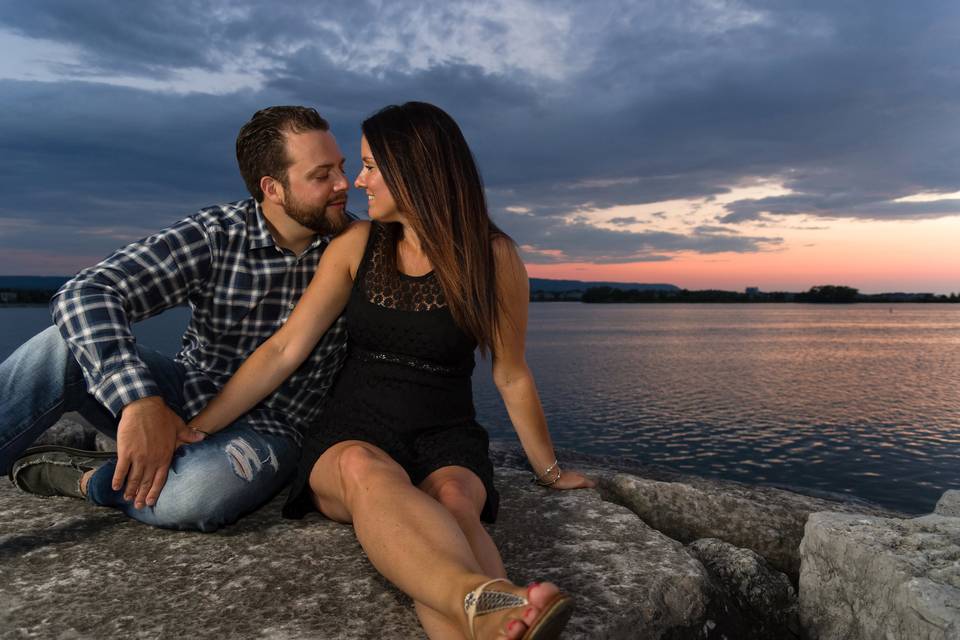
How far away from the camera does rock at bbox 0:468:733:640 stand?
8.29 feet

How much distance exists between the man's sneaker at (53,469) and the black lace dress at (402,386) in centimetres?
133

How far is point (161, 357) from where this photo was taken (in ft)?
12.6

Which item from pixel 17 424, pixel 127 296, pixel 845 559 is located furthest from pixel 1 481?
pixel 845 559

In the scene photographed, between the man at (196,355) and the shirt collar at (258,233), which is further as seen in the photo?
the shirt collar at (258,233)

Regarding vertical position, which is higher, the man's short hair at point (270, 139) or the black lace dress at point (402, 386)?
the man's short hair at point (270, 139)

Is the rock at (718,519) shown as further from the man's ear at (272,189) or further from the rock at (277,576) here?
the man's ear at (272,189)

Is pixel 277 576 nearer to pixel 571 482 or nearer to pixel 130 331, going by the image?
pixel 130 331

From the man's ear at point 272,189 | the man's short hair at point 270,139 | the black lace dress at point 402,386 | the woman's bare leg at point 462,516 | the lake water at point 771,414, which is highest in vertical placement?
the man's short hair at point 270,139

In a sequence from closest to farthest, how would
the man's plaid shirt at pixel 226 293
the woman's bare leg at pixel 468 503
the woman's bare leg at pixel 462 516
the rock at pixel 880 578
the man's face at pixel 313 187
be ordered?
1. the woman's bare leg at pixel 462 516
2. the woman's bare leg at pixel 468 503
3. the rock at pixel 880 578
4. the man's plaid shirt at pixel 226 293
5. the man's face at pixel 313 187

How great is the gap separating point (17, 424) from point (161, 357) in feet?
2.40

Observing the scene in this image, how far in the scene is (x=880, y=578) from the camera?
10.1 feet

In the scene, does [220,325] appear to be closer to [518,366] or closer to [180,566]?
[180,566]

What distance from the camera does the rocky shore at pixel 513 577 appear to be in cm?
257

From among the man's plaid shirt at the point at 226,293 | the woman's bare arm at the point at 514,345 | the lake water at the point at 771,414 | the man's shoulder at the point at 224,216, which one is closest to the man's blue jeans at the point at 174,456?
the man's plaid shirt at the point at 226,293
